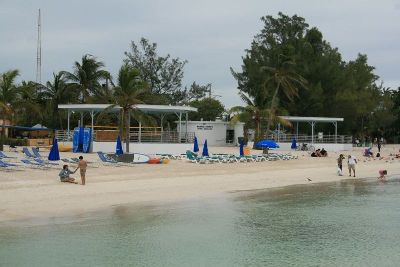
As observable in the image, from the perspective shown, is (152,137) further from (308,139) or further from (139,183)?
(308,139)

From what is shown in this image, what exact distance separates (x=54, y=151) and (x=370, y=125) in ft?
179

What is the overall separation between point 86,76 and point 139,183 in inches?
1062

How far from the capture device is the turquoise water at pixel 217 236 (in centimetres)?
1212

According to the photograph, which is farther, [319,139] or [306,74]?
[306,74]

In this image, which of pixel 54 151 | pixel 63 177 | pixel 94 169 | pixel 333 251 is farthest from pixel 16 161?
pixel 333 251

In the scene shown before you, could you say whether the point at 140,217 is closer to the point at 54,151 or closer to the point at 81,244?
the point at 81,244

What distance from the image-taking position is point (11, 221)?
15.5 m

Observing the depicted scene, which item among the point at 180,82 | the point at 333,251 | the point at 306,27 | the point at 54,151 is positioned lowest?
the point at 333,251

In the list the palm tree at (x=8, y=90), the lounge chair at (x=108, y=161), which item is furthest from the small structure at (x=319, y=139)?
the lounge chair at (x=108, y=161)

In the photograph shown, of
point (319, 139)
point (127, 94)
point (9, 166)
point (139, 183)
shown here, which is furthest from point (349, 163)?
point (319, 139)

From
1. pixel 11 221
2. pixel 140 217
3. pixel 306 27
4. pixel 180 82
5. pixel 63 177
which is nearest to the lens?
pixel 11 221

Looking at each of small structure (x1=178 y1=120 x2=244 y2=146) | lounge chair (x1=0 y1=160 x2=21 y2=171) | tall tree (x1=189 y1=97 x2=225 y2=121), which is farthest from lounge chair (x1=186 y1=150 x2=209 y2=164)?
tall tree (x1=189 y1=97 x2=225 y2=121)

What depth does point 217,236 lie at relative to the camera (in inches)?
571

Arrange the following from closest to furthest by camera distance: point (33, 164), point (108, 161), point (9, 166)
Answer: point (9, 166) → point (33, 164) → point (108, 161)
